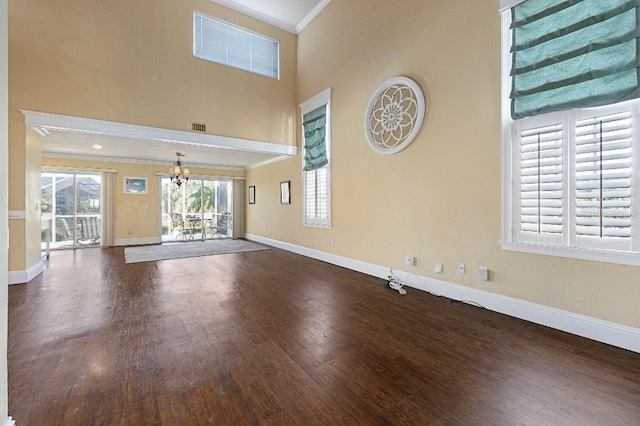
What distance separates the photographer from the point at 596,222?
2.50 meters

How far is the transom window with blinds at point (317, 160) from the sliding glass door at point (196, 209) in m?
4.38

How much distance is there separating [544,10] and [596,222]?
2027 mm

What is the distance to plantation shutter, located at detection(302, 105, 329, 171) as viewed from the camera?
229 inches

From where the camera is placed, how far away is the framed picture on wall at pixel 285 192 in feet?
23.2

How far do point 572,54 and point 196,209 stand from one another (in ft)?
30.8

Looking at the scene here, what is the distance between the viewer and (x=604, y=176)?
244cm

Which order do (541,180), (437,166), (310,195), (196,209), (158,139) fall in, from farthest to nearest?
(196,209) → (310,195) → (158,139) → (437,166) → (541,180)

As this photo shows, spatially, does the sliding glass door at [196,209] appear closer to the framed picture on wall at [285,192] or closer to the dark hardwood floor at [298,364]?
the framed picture on wall at [285,192]

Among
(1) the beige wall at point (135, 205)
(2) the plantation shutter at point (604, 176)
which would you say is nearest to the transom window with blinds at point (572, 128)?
(2) the plantation shutter at point (604, 176)

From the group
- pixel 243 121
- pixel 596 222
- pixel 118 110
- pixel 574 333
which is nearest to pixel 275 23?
pixel 243 121

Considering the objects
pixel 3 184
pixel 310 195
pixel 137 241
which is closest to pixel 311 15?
pixel 310 195

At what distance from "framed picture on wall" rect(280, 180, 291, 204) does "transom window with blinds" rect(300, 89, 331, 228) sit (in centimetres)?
70

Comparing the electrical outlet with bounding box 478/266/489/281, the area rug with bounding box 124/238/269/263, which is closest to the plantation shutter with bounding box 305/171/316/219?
the area rug with bounding box 124/238/269/263

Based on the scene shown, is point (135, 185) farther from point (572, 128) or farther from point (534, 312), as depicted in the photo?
point (572, 128)
